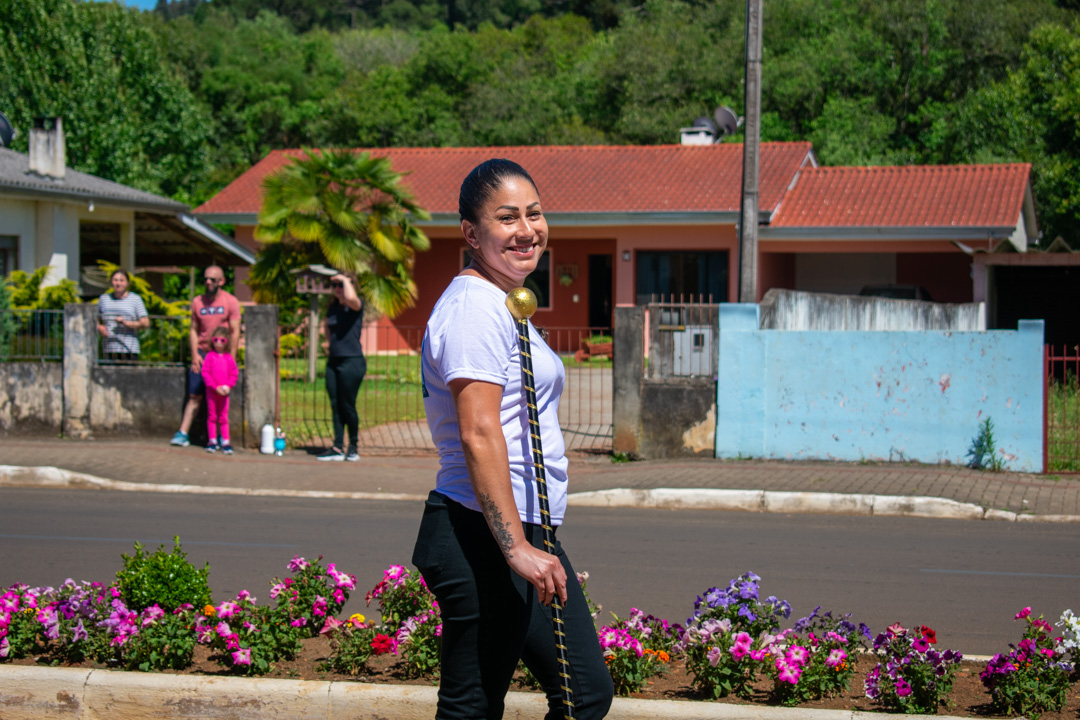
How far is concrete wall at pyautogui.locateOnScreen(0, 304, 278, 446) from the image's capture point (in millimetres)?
12617

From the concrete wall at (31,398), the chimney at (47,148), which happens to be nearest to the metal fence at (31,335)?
the concrete wall at (31,398)

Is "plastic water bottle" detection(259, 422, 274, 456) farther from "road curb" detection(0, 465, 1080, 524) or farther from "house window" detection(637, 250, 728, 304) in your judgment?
"house window" detection(637, 250, 728, 304)

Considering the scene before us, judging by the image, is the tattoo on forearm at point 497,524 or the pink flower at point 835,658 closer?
the tattoo on forearm at point 497,524

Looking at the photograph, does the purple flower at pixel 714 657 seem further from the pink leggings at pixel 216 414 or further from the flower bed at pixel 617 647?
the pink leggings at pixel 216 414

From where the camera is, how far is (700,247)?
943 inches

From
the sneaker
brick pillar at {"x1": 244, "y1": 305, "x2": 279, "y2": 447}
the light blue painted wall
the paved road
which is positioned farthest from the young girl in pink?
the light blue painted wall

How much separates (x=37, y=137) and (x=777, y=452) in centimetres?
1360

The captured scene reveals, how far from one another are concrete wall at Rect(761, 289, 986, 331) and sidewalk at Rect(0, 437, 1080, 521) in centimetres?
329

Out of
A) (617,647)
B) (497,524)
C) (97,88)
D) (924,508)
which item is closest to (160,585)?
(617,647)

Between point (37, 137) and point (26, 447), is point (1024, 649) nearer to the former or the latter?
point (26, 447)

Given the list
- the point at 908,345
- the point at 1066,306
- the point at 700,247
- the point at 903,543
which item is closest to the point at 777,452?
the point at 908,345

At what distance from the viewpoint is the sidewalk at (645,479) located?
9.78 metres

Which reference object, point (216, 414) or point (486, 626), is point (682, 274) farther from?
point (486, 626)

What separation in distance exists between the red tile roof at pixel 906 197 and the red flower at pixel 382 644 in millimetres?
19198
